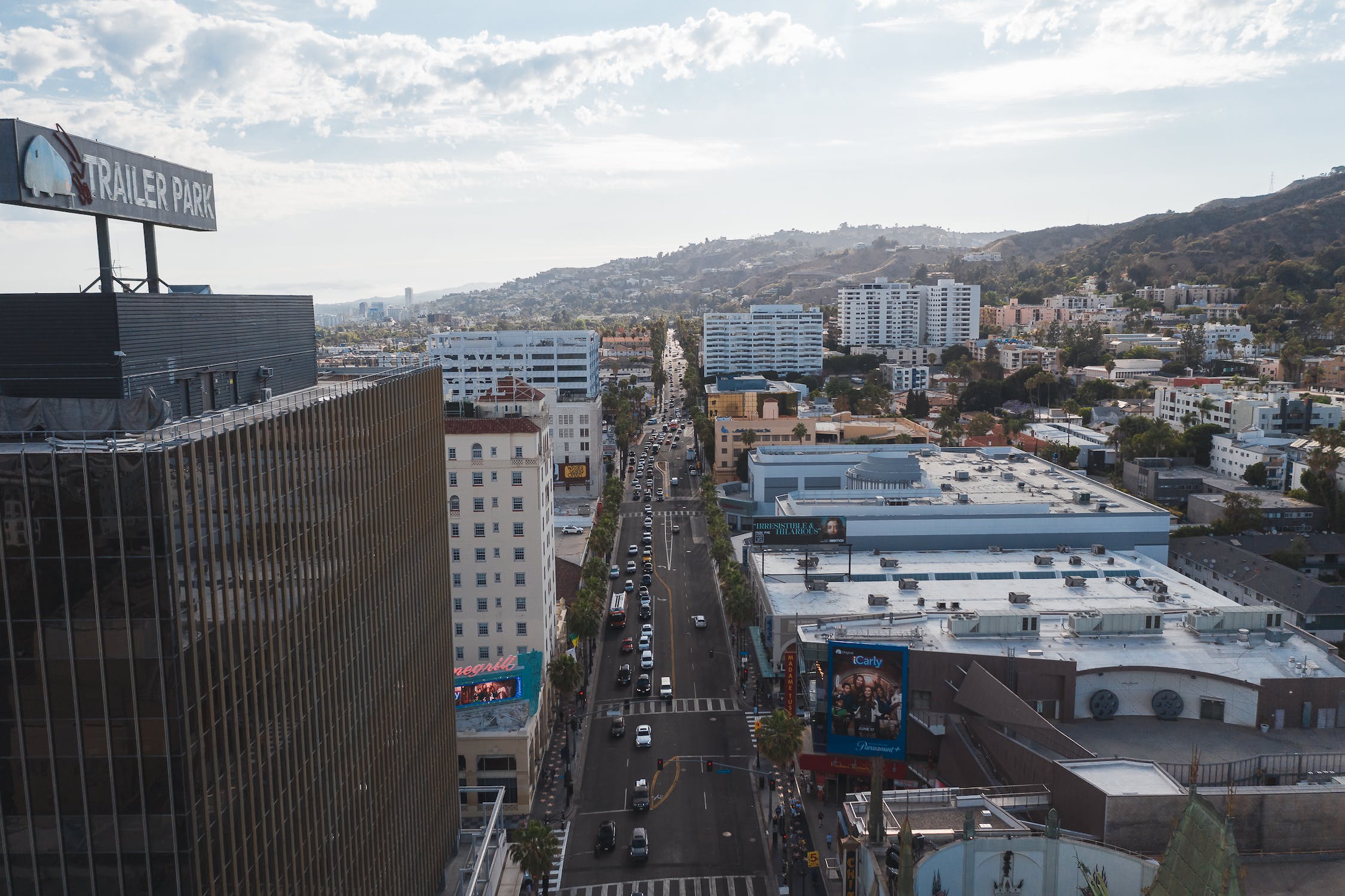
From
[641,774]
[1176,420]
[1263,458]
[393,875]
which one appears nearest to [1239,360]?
[1176,420]

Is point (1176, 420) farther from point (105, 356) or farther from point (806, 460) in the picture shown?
point (105, 356)

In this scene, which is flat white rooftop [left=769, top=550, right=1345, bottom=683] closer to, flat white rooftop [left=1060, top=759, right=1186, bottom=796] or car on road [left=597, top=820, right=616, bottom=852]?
flat white rooftop [left=1060, top=759, right=1186, bottom=796]

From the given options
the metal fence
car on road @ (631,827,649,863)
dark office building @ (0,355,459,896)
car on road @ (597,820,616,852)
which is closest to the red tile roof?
car on road @ (597,820,616,852)

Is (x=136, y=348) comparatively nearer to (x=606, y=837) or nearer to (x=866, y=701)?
(x=606, y=837)

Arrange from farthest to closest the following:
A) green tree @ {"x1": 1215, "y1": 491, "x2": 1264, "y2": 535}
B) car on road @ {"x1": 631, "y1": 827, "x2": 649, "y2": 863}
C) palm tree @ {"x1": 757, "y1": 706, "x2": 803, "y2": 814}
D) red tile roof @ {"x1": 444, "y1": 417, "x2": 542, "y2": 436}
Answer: green tree @ {"x1": 1215, "y1": 491, "x2": 1264, "y2": 535} → red tile roof @ {"x1": 444, "y1": 417, "x2": 542, "y2": 436} → palm tree @ {"x1": 757, "y1": 706, "x2": 803, "y2": 814} → car on road @ {"x1": 631, "y1": 827, "x2": 649, "y2": 863}

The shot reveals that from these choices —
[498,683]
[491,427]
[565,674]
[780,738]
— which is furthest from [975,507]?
[498,683]

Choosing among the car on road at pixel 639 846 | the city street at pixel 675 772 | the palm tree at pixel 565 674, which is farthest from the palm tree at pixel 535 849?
the palm tree at pixel 565 674
